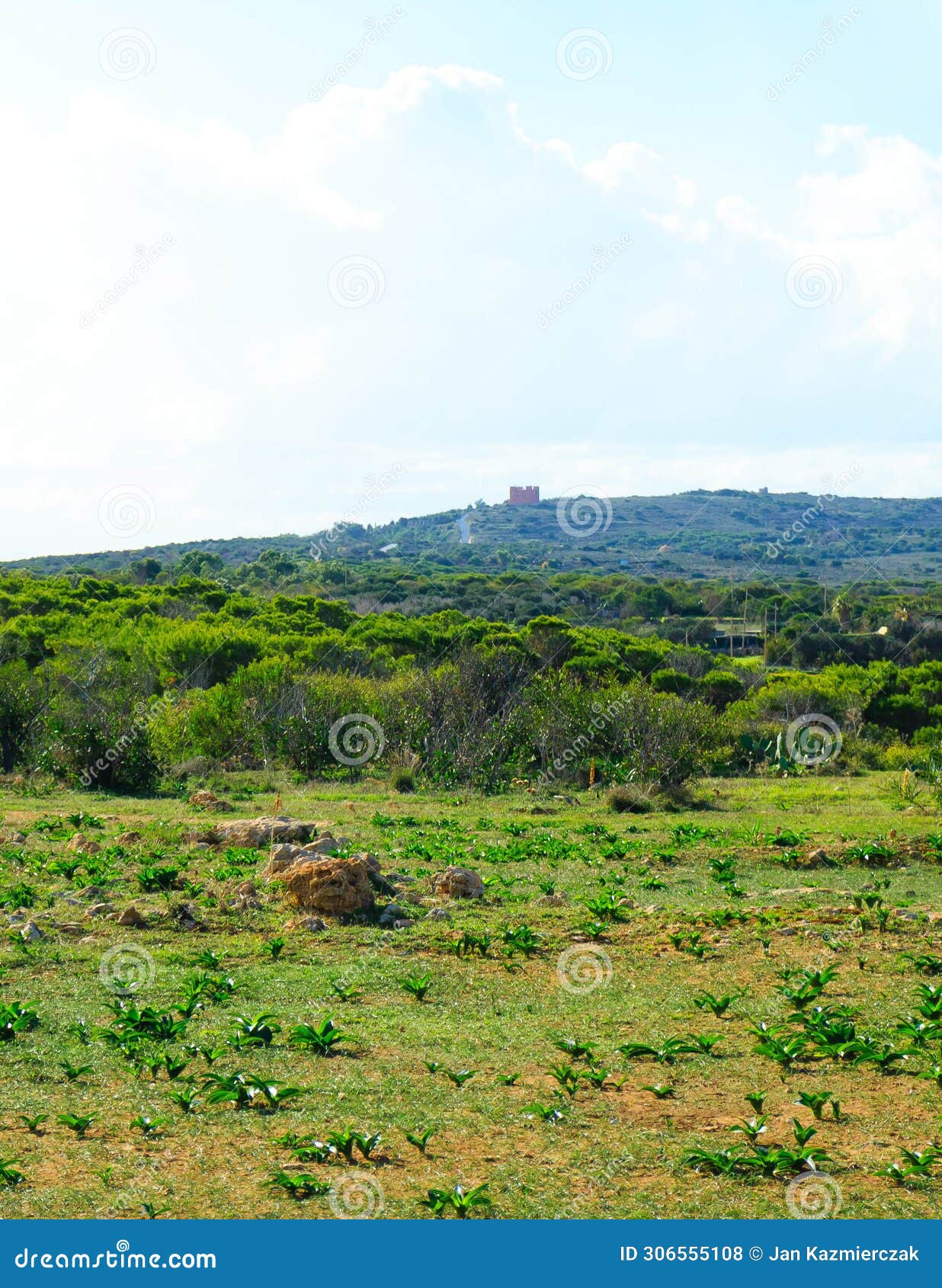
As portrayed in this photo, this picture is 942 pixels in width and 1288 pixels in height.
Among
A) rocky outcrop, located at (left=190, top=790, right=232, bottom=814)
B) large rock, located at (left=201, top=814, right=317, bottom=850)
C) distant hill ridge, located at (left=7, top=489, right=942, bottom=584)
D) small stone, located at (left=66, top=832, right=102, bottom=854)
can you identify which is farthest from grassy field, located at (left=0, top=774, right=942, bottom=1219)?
distant hill ridge, located at (left=7, top=489, right=942, bottom=584)

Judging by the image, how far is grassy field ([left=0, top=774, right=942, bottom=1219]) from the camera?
5387 mm

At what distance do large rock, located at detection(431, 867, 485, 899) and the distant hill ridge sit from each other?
56.3 meters

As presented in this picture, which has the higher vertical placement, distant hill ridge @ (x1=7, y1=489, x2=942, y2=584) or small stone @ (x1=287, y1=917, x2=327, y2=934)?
distant hill ridge @ (x1=7, y1=489, x2=942, y2=584)

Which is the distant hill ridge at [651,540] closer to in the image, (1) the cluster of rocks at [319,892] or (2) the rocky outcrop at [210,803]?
(2) the rocky outcrop at [210,803]

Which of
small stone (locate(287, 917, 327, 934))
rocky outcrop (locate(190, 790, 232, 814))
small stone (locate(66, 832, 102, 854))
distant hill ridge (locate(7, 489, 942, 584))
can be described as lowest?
rocky outcrop (locate(190, 790, 232, 814))

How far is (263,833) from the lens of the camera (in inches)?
560

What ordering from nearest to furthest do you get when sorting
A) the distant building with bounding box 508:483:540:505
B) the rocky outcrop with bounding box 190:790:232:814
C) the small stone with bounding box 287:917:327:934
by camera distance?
the small stone with bounding box 287:917:327:934 < the rocky outcrop with bounding box 190:790:232:814 < the distant building with bounding box 508:483:540:505

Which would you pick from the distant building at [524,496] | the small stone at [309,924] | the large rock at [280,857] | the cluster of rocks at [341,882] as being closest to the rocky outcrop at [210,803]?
the cluster of rocks at [341,882]

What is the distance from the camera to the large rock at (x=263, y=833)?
14156 mm

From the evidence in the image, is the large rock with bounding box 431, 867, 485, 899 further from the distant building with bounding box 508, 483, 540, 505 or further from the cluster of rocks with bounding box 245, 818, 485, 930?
the distant building with bounding box 508, 483, 540, 505

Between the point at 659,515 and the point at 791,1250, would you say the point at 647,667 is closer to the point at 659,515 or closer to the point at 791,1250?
the point at 791,1250

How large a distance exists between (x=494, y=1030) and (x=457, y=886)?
401 cm

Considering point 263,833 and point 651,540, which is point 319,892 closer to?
point 263,833

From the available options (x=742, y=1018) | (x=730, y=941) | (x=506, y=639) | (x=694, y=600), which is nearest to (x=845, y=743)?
(x=506, y=639)
